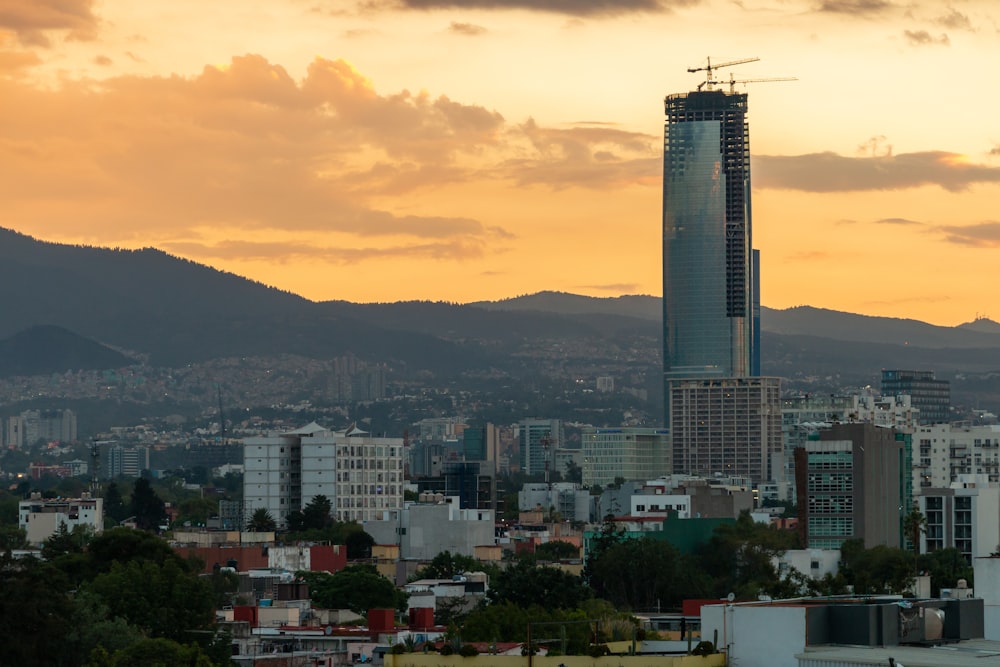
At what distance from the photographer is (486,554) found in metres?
167

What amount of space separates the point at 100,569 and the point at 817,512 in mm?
74266

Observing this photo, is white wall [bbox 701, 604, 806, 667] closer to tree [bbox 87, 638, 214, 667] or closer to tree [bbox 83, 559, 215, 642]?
tree [bbox 87, 638, 214, 667]

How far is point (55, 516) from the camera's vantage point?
187 m

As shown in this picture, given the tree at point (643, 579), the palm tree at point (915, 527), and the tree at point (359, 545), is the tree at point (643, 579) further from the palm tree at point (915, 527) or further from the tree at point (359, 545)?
the tree at point (359, 545)

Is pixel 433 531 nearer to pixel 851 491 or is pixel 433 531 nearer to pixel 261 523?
pixel 261 523

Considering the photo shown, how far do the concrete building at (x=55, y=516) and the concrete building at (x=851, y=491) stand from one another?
2003 inches

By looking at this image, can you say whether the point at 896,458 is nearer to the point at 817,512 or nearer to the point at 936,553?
the point at 817,512

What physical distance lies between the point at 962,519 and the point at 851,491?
7.45m

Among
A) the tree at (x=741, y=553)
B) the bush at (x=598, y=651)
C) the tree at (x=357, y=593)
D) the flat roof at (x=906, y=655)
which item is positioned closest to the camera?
the flat roof at (x=906, y=655)

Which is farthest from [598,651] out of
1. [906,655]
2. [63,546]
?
[63,546]

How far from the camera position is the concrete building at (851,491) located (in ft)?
526

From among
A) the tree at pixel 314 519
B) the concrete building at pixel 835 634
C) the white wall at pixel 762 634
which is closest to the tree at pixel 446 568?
the tree at pixel 314 519

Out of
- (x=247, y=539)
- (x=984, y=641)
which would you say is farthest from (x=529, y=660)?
(x=247, y=539)

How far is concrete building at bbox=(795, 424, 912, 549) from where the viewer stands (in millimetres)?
160375
